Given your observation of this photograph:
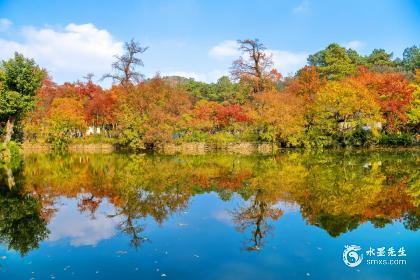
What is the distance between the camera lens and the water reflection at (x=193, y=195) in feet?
30.3

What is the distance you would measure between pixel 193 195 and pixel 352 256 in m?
7.04

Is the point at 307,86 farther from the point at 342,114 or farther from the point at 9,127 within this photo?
the point at 9,127

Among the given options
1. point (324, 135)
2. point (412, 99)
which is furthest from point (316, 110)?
point (412, 99)

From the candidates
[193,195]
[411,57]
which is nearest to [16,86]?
[193,195]

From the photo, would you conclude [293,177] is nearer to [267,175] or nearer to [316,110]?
[267,175]

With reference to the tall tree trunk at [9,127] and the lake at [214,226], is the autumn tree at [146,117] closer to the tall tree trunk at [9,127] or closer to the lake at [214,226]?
the tall tree trunk at [9,127]

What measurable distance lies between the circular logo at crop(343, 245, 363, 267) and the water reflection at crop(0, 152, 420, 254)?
853mm

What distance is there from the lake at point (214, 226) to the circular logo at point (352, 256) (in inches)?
0.8

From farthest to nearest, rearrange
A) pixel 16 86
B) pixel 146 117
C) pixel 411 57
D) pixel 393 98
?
1. pixel 411 57
2. pixel 146 117
3. pixel 393 98
4. pixel 16 86

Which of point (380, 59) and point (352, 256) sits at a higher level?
point (380, 59)

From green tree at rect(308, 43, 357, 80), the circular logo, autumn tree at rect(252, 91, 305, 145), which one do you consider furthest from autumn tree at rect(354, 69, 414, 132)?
the circular logo

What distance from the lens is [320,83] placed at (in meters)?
39.3

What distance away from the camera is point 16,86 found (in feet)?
98.5

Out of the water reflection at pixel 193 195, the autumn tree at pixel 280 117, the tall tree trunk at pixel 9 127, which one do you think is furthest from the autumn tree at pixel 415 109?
the tall tree trunk at pixel 9 127
